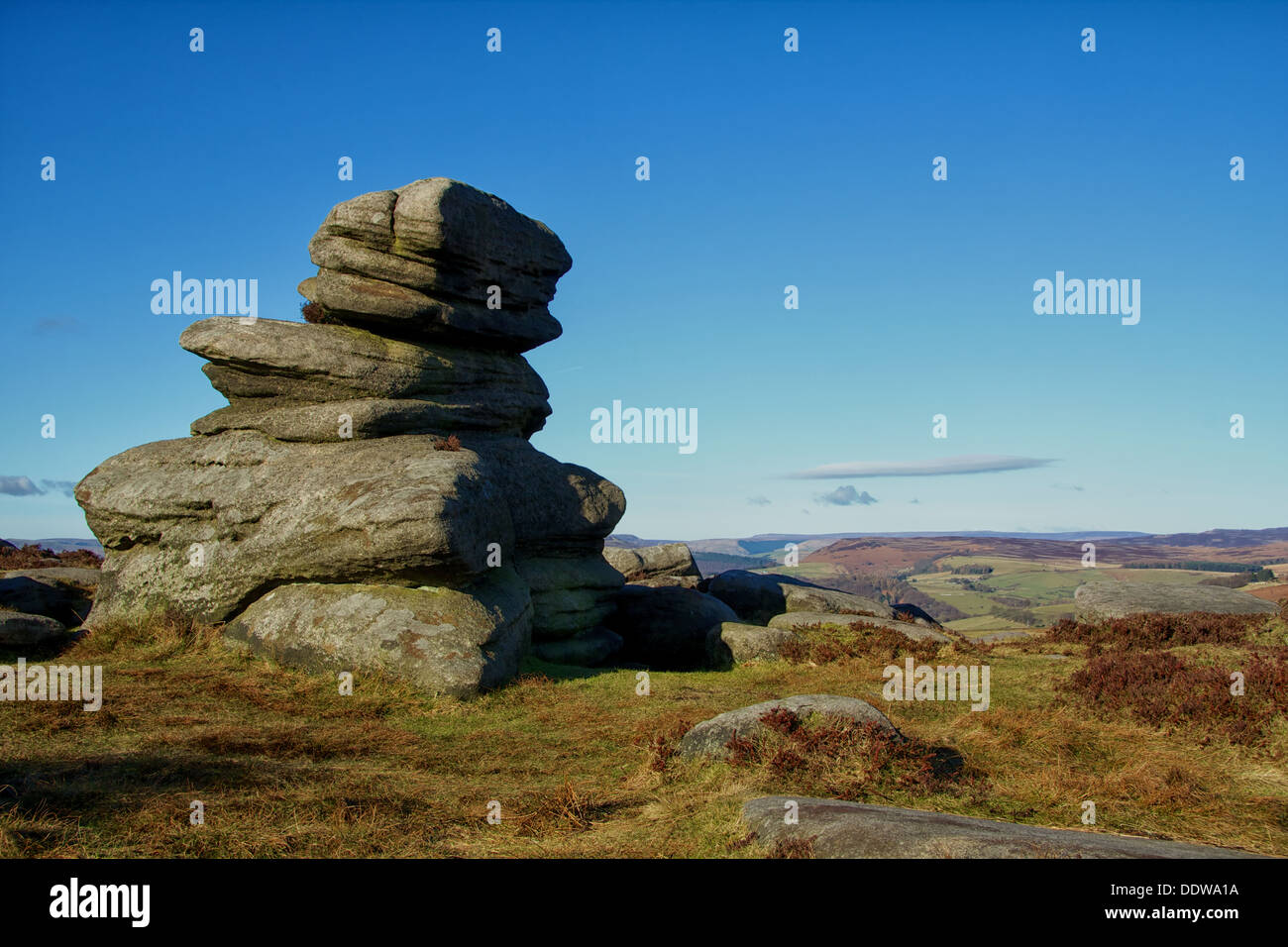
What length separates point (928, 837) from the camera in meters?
8.12

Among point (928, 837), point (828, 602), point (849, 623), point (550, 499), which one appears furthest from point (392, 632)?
point (828, 602)

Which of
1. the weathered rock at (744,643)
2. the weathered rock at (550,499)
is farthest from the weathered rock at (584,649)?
the weathered rock at (744,643)

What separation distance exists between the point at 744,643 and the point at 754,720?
12235mm

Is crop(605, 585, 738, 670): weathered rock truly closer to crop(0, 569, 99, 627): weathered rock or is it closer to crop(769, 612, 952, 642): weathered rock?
crop(769, 612, 952, 642): weathered rock

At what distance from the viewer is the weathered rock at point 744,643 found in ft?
82.4

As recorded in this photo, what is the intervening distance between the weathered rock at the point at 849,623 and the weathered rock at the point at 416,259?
14.6 m

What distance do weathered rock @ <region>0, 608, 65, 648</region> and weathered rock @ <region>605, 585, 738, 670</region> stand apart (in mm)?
16589

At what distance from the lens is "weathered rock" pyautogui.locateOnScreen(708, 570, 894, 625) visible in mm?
32562

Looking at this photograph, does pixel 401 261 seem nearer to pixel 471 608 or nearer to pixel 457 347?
pixel 457 347

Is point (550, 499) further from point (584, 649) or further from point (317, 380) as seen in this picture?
point (317, 380)

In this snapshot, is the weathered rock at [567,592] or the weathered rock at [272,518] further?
the weathered rock at [567,592]

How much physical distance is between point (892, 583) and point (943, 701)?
169 m

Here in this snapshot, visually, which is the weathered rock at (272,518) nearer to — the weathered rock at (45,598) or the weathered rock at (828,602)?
the weathered rock at (45,598)
